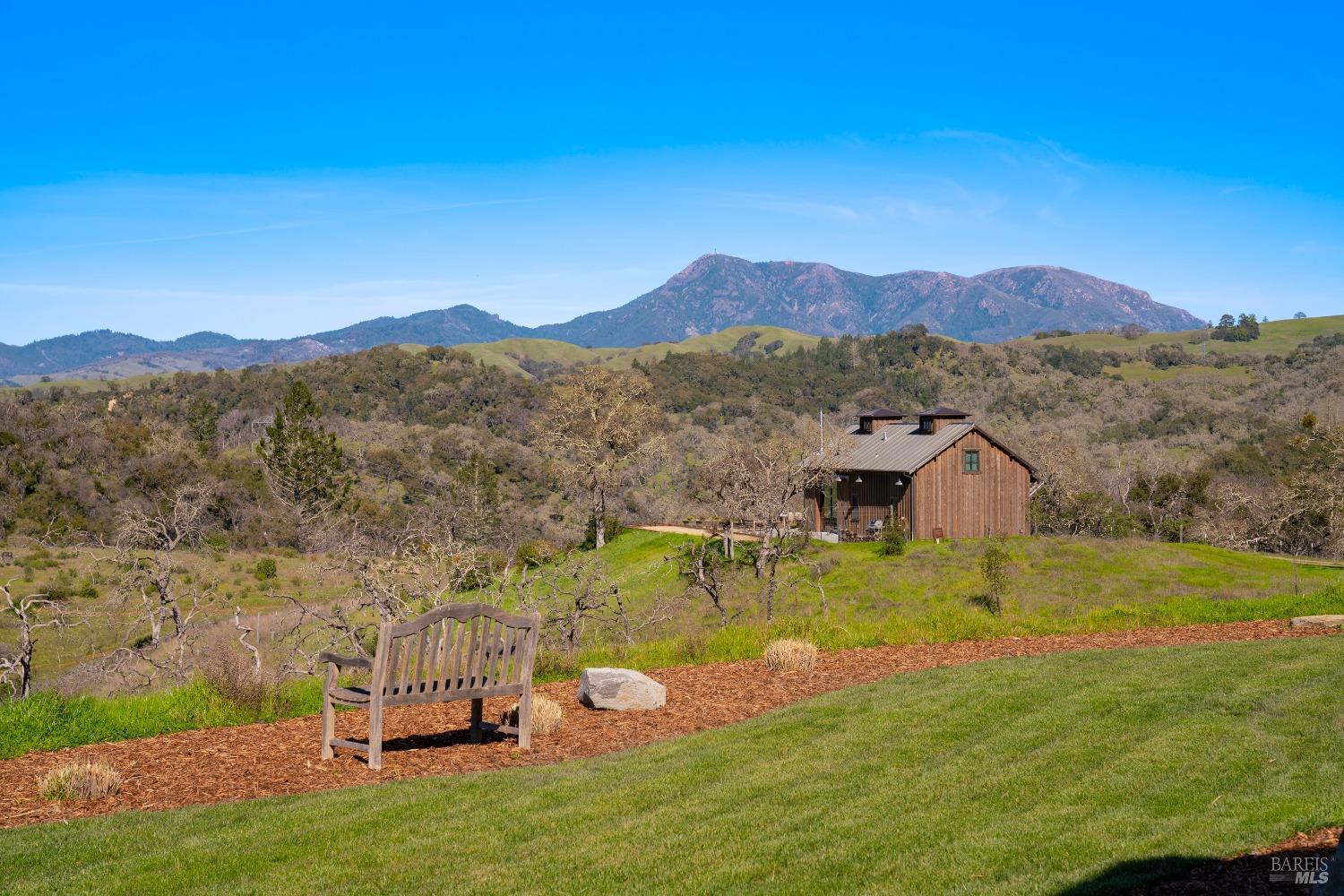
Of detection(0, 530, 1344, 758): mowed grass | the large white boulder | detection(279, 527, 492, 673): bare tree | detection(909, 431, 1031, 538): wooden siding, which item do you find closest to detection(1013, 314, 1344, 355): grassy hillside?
detection(909, 431, 1031, 538): wooden siding

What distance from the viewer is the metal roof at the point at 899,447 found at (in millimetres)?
42094

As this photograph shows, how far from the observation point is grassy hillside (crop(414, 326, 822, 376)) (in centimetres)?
15459

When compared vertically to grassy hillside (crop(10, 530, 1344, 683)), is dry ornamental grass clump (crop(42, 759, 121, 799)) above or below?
above

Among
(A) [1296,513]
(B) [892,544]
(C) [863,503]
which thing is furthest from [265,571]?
(A) [1296,513]

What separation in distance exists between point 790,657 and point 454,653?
4.88 m

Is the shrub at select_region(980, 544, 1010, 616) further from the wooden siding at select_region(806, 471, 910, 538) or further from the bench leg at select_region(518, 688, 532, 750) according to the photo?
the bench leg at select_region(518, 688, 532, 750)

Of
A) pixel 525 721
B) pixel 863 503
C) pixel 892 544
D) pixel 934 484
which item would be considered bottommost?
pixel 892 544

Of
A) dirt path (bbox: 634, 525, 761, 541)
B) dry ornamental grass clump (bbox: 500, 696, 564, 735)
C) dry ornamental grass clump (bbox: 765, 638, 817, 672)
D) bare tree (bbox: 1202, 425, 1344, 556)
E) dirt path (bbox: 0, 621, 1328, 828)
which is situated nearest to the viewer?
dirt path (bbox: 0, 621, 1328, 828)

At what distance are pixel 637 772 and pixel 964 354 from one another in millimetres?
108521

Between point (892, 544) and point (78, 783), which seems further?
point (892, 544)

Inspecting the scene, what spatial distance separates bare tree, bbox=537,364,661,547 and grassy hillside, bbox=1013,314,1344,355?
81.8 metres

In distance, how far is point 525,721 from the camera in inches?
361
